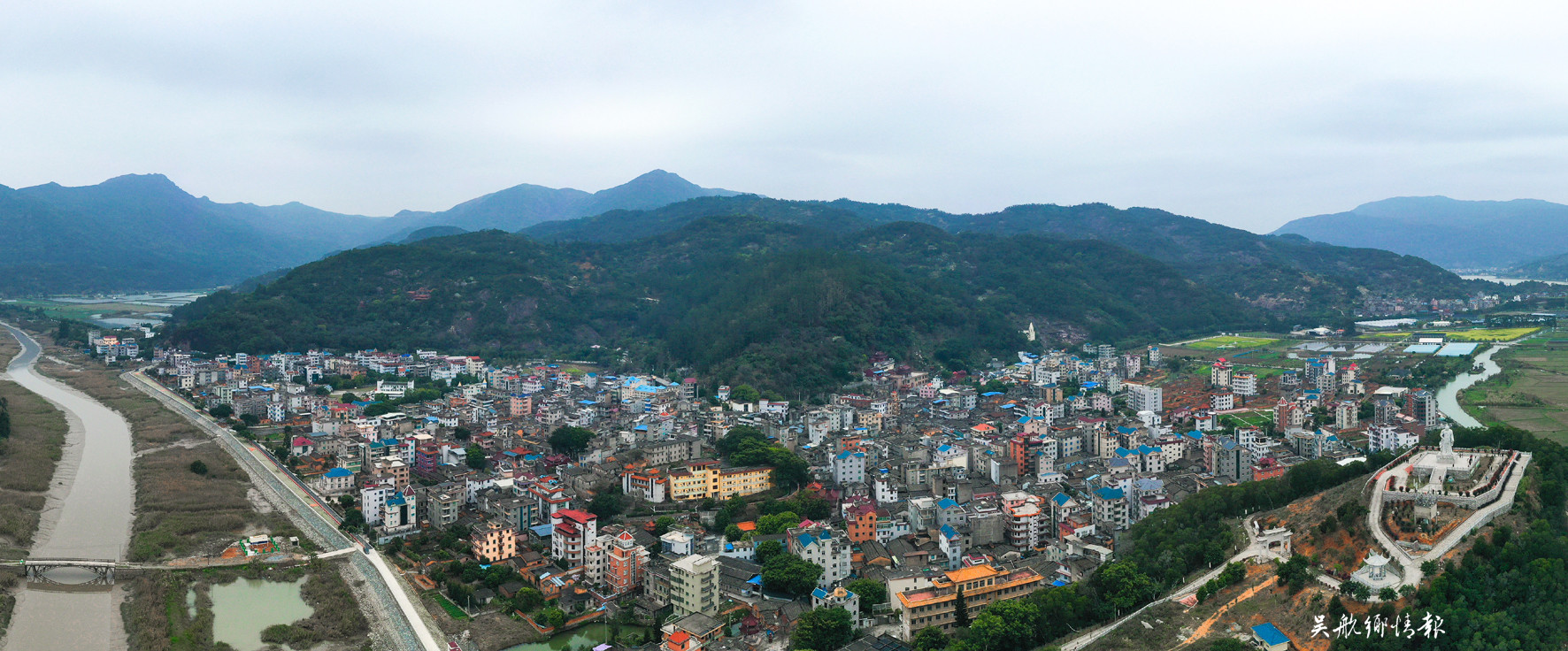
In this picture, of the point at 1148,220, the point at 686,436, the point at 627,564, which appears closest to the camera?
the point at 627,564

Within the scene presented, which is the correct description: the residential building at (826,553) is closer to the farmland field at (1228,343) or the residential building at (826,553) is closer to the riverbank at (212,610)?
the riverbank at (212,610)

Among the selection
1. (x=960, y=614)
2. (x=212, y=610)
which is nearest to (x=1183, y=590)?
(x=960, y=614)

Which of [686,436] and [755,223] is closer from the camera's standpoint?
[686,436]

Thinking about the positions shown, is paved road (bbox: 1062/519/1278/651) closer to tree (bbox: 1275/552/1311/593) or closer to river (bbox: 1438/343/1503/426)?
tree (bbox: 1275/552/1311/593)

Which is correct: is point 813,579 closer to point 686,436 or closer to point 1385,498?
point 1385,498

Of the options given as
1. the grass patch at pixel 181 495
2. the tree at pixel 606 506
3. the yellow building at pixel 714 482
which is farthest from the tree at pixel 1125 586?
the grass patch at pixel 181 495

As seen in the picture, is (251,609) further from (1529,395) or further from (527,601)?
(1529,395)

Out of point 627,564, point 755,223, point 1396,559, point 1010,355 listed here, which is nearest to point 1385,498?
point 1396,559
